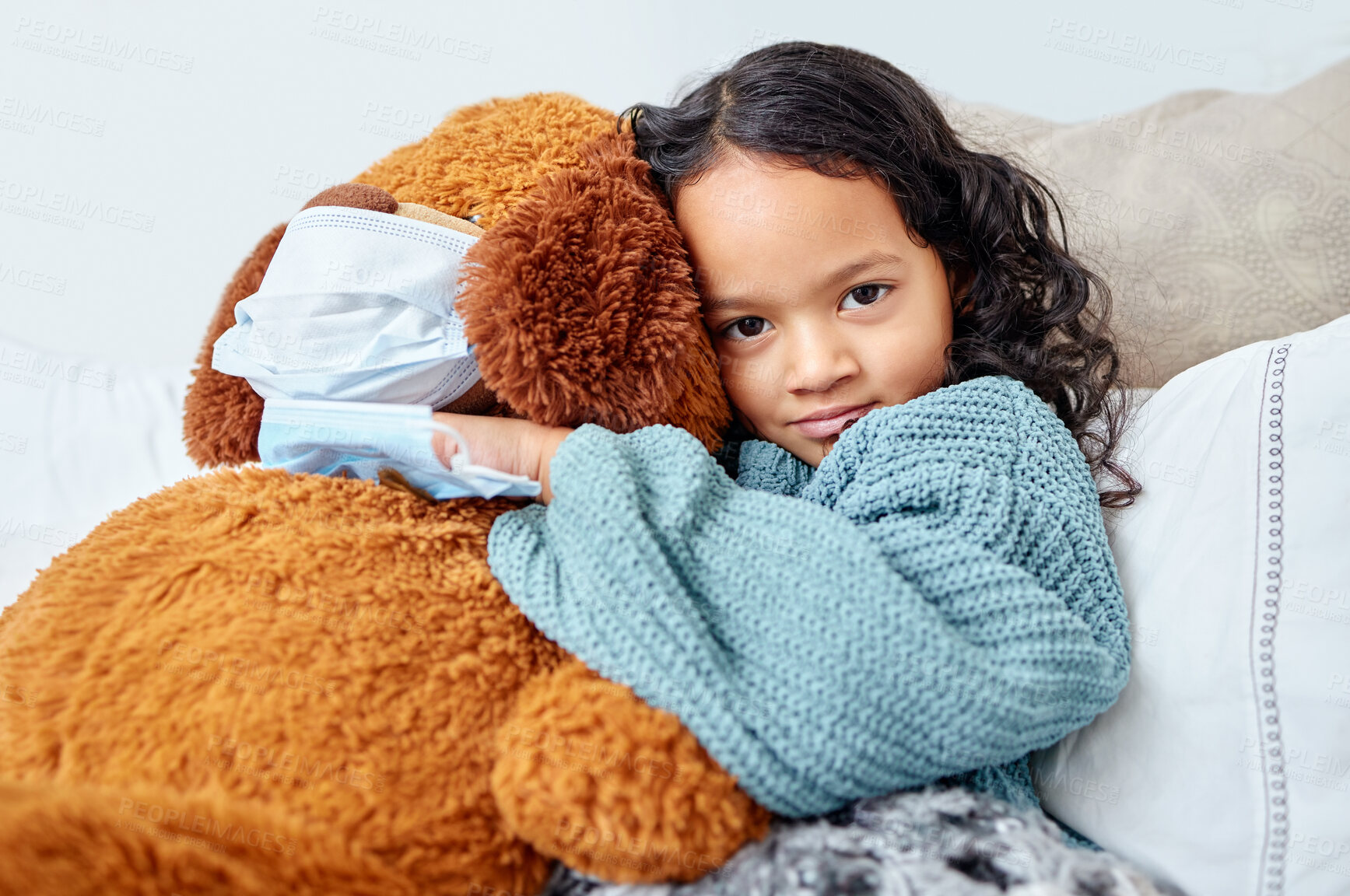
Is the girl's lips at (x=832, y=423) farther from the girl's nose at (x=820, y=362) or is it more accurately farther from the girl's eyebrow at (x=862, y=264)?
the girl's eyebrow at (x=862, y=264)

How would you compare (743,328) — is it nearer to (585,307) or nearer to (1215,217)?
(585,307)

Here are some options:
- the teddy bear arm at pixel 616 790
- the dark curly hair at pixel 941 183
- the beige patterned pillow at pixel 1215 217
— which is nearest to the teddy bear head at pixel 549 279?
the dark curly hair at pixel 941 183

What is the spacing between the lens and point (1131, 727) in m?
0.74

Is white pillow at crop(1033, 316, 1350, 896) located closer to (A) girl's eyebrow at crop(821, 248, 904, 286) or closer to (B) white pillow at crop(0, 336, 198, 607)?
(A) girl's eyebrow at crop(821, 248, 904, 286)

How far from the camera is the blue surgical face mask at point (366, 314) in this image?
0.80 metres

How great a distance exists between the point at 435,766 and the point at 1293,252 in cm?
120

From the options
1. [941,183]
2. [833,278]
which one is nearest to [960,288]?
[941,183]

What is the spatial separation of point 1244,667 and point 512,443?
0.63 meters

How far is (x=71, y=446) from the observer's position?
49.2 inches

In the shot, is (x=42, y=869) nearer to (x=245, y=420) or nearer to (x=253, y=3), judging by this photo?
(x=245, y=420)

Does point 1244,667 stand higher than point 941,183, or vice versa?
point 941,183

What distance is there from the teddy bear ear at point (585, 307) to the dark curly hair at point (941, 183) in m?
0.15

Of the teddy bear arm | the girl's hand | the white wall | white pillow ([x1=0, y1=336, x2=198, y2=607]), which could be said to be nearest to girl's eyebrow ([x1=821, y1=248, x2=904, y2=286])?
the girl's hand

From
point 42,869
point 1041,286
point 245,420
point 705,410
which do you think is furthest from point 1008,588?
point 245,420
